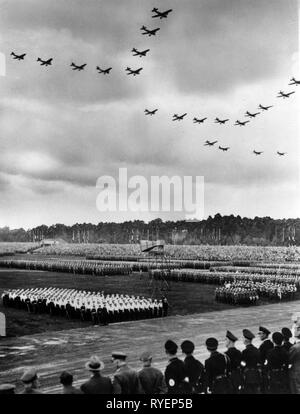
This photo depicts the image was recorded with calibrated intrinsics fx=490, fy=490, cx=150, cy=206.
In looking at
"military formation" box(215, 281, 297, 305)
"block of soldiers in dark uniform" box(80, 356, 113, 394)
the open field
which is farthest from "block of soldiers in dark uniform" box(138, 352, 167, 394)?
the open field

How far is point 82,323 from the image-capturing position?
730 inches

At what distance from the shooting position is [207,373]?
282 inches

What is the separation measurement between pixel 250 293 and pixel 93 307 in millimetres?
9806

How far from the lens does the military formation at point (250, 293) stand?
25.2m

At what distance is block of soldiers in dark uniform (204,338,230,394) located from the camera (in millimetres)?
7173

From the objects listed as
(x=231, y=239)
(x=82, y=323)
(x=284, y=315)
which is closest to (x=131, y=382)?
(x=82, y=323)

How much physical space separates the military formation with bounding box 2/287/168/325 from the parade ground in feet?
2.27

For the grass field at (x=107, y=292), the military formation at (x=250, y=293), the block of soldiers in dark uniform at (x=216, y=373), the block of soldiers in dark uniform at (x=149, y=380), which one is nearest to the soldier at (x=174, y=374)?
the block of soldiers in dark uniform at (x=149, y=380)

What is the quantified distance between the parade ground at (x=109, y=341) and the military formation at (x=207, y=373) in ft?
11.9

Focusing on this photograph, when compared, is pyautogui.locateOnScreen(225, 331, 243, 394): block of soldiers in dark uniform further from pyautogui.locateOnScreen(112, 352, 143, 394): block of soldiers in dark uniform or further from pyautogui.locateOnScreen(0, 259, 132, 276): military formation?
pyautogui.locateOnScreen(0, 259, 132, 276): military formation
